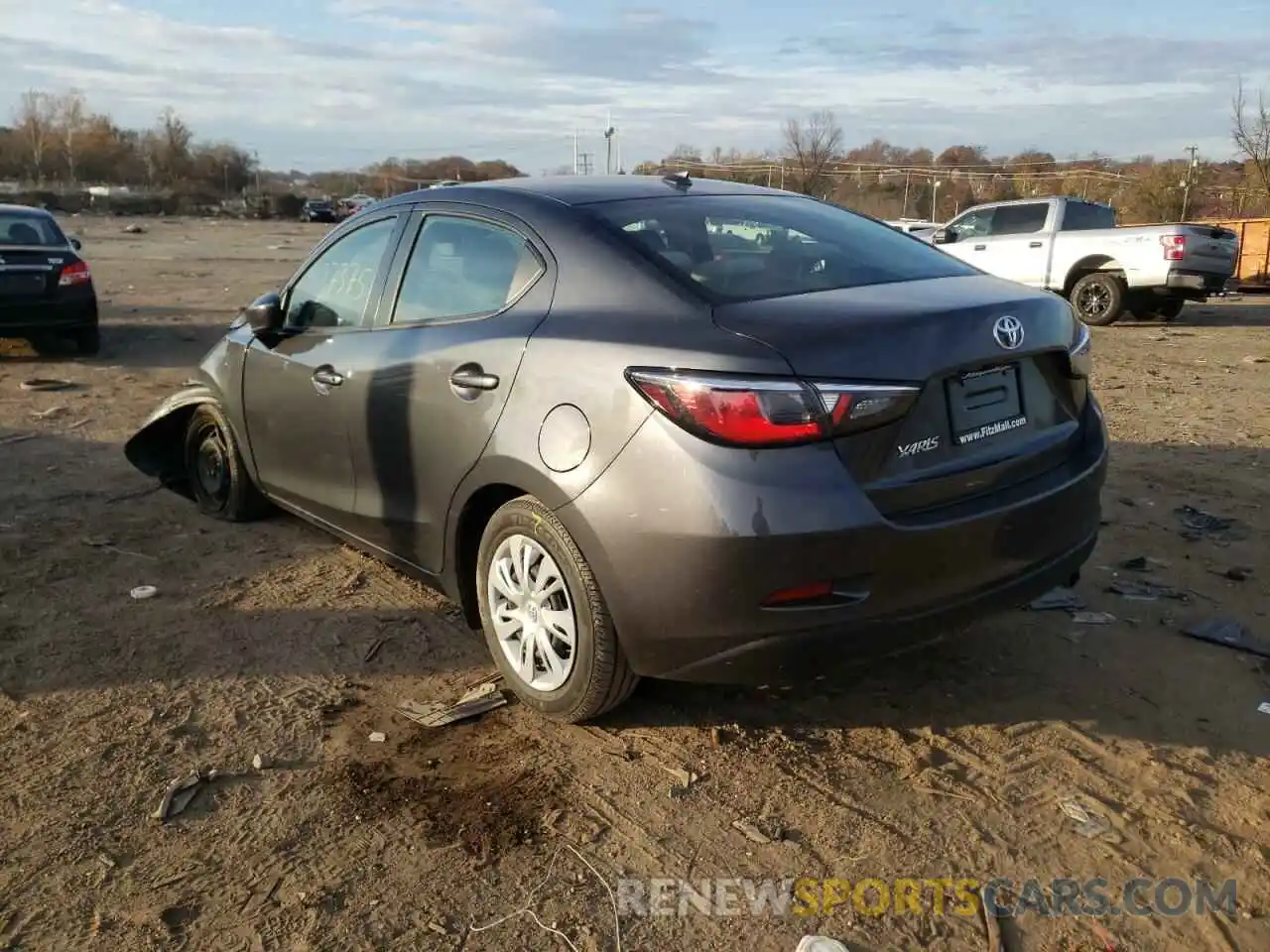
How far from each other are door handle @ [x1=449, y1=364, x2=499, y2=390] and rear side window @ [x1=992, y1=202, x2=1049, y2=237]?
46.3 ft

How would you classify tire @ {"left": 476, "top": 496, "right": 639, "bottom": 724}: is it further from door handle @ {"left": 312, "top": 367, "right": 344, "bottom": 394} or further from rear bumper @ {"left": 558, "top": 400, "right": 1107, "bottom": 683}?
door handle @ {"left": 312, "top": 367, "right": 344, "bottom": 394}

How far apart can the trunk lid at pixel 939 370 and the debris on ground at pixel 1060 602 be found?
1.20m

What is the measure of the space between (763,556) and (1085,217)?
15.0 meters

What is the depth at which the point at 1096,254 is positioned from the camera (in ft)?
48.0

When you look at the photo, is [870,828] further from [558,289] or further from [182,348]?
[182,348]

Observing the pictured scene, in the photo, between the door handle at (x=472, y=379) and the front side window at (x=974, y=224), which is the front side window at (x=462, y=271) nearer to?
the door handle at (x=472, y=379)

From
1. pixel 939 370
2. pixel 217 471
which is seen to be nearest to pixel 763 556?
pixel 939 370

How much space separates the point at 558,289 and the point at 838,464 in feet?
3.67

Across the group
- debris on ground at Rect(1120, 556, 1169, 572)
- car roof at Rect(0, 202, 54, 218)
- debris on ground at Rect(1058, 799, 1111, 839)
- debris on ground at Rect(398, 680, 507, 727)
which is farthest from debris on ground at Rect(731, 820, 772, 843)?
car roof at Rect(0, 202, 54, 218)

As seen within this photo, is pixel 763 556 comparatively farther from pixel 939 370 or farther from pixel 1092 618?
pixel 1092 618

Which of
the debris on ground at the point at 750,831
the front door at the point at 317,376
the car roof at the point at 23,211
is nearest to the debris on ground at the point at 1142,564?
the debris on ground at the point at 750,831

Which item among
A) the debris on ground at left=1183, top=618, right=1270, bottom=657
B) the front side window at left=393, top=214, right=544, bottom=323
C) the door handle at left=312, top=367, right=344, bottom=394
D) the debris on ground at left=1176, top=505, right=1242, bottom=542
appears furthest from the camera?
the debris on ground at left=1176, top=505, right=1242, bottom=542

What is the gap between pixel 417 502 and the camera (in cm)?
368

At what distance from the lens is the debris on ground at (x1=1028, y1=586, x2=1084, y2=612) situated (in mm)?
4234
